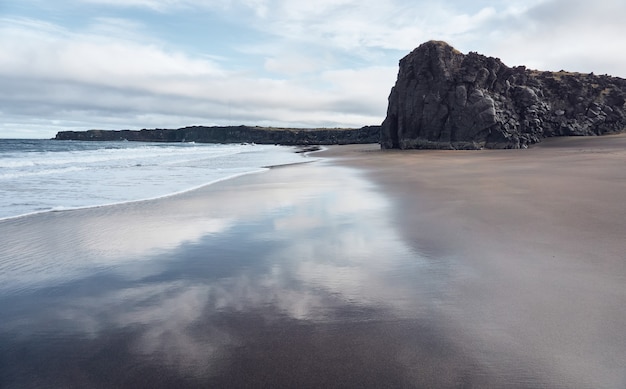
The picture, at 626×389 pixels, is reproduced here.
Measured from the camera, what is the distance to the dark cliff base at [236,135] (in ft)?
392

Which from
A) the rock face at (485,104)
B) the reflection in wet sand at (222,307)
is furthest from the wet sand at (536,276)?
the rock face at (485,104)

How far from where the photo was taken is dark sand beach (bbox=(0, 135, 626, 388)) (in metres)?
2.89

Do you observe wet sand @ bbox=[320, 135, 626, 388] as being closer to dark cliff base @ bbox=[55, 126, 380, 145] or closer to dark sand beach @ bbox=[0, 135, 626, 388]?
dark sand beach @ bbox=[0, 135, 626, 388]

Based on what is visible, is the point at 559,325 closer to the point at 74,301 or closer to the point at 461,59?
the point at 74,301

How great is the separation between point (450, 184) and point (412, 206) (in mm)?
4369

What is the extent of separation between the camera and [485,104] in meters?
41.6

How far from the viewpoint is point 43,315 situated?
396 centimetres

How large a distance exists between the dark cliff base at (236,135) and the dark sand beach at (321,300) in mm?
101023

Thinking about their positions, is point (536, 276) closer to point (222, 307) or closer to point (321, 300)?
point (321, 300)

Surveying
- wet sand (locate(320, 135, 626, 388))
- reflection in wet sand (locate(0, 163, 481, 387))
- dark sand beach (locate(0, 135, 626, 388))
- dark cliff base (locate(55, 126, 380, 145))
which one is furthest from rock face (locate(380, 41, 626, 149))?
dark cliff base (locate(55, 126, 380, 145))

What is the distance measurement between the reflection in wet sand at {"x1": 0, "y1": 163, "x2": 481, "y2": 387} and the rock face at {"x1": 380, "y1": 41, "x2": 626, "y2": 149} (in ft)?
129

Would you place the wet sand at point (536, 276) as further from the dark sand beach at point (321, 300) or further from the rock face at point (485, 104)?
the rock face at point (485, 104)

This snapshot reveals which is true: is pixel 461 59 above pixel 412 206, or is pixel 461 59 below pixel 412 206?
above

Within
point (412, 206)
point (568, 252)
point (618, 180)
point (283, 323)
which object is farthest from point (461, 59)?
point (283, 323)
